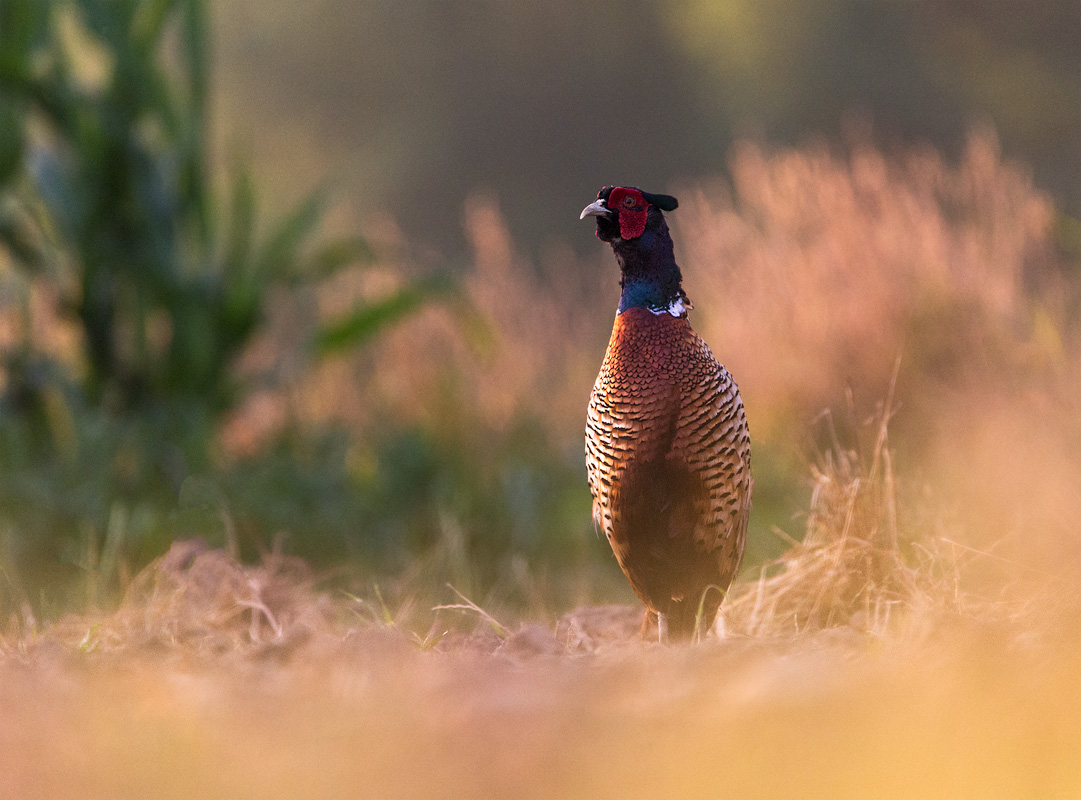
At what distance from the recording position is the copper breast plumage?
201 centimetres

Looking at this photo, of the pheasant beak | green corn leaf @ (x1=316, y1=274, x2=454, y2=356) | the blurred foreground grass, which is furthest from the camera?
green corn leaf @ (x1=316, y1=274, x2=454, y2=356)

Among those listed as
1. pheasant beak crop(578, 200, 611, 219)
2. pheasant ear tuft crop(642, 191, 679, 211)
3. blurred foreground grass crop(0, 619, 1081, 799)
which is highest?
pheasant ear tuft crop(642, 191, 679, 211)

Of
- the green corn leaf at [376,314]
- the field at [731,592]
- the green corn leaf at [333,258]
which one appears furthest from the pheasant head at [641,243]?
the green corn leaf at [333,258]

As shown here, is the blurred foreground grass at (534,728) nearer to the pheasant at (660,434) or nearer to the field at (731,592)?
the field at (731,592)

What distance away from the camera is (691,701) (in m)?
1.17

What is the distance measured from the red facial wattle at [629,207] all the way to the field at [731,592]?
71 centimetres

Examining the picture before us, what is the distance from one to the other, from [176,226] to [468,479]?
1.53 meters

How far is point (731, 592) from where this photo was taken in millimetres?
2816

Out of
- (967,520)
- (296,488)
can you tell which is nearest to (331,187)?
(296,488)

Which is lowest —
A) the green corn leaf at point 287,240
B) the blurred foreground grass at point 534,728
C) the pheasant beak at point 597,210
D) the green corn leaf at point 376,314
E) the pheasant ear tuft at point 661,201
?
the blurred foreground grass at point 534,728

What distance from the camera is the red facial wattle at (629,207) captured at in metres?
2.00

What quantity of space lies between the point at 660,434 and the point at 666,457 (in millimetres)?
40

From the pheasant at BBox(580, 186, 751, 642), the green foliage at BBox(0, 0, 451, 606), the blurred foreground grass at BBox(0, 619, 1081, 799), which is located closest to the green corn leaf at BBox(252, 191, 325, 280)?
the green foliage at BBox(0, 0, 451, 606)

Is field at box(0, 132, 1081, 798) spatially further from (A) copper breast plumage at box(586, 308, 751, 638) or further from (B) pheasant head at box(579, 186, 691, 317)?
(B) pheasant head at box(579, 186, 691, 317)
